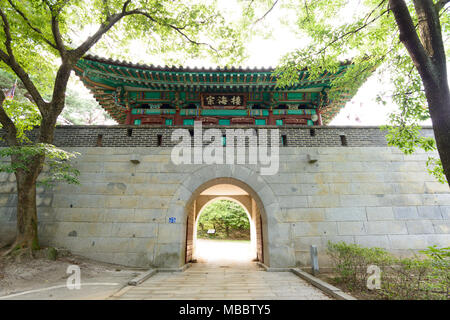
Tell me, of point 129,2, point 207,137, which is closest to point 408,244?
point 207,137

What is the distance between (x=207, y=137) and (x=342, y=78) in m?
4.27

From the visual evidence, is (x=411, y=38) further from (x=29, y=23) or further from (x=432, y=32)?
(x=29, y=23)

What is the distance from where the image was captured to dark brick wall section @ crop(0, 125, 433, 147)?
6930 millimetres

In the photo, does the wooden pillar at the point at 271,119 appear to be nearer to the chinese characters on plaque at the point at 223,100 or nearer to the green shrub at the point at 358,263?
the chinese characters on plaque at the point at 223,100

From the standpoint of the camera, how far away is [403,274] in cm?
341

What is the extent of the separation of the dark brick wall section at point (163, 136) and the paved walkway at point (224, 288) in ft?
13.1

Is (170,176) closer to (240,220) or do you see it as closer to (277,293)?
(277,293)

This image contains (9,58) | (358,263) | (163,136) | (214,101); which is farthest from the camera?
(214,101)

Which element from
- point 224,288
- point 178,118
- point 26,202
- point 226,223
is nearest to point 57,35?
point 26,202

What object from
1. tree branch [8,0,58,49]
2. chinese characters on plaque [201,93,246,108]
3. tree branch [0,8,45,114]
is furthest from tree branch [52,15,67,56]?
chinese characters on plaque [201,93,246,108]

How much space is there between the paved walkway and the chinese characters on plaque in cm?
651

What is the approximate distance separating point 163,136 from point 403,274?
6.79 meters

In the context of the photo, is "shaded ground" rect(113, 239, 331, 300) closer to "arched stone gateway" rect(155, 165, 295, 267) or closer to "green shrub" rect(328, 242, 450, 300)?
"arched stone gateway" rect(155, 165, 295, 267)

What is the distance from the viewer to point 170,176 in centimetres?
657
